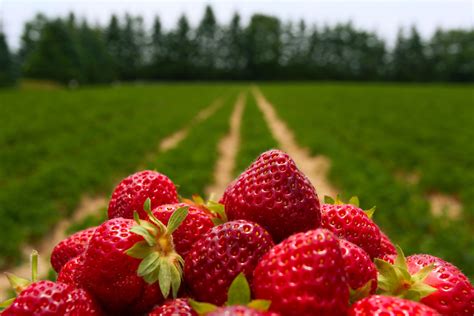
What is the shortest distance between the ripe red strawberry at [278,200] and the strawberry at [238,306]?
11.2 inches

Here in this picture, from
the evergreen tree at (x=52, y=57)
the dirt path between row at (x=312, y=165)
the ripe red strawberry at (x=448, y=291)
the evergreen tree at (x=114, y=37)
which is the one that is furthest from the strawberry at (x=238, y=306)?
the evergreen tree at (x=114, y=37)

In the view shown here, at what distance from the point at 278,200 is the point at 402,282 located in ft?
1.18

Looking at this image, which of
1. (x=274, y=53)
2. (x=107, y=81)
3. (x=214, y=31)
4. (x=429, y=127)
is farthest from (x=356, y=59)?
(x=429, y=127)

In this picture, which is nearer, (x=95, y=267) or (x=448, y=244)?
(x=95, y=267)

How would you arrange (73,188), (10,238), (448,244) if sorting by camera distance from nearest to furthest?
1. (448,244)
2. (10,238)
3. (73,188)

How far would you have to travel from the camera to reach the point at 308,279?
0.93 meters

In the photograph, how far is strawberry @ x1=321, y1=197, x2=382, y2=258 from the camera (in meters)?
1.28

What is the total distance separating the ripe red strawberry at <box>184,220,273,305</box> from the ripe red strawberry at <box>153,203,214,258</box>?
100mm

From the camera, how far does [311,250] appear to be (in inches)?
37.3

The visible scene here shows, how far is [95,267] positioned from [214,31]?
99.1 meters

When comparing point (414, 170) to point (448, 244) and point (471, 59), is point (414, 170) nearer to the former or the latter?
point (448, 244)

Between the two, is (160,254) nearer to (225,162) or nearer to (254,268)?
(254,268)

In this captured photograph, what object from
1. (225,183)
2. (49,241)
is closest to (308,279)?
(49,241)

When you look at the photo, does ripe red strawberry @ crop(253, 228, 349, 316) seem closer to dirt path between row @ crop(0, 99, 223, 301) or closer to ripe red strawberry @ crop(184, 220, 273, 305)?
ripe red strawberry @ crop(184, 220, 273, 305)
